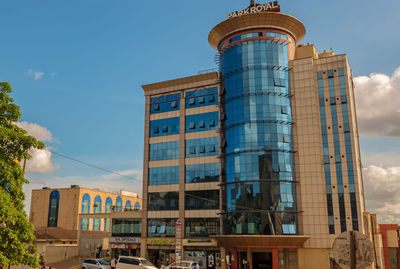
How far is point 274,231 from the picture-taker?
1918 inches

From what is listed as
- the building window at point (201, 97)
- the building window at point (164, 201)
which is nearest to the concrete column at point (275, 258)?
the building window at point (164, 201)

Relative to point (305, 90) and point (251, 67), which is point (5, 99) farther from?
point (305, 90)

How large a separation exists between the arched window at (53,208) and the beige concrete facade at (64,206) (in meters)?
0.75

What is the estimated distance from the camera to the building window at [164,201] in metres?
58.4

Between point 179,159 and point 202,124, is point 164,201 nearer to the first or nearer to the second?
point 179,159

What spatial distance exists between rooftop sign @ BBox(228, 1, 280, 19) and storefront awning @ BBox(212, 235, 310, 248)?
32398 mm

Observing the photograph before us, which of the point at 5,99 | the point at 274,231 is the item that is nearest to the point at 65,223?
the point at 274,231

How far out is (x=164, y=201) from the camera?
5934 centimetres

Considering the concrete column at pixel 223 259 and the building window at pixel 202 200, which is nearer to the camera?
the concrete column at pixel 223 259

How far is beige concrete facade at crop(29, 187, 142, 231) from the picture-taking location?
3418 inches

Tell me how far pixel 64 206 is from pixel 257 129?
57.3 m

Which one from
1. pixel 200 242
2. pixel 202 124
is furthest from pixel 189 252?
pixel 202 124

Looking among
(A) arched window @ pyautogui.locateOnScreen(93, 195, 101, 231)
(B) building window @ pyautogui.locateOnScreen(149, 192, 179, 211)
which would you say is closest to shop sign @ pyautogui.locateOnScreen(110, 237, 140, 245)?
(B) building window @ pyautogui.locateOnScreen(149, 192, 179, 211)

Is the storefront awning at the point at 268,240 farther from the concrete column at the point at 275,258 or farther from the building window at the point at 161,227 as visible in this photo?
the building window at the point at 161,227
